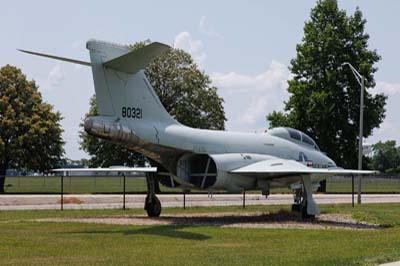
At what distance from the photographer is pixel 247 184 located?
2608 centimetres

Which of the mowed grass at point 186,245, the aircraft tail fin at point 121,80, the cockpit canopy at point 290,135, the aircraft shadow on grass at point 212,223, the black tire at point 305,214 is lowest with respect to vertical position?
the mowed grass at point 186,245

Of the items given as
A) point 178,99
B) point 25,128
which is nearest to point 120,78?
point 25,128

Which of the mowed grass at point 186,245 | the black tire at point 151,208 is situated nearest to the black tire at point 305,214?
the mowed grass at point 186,245

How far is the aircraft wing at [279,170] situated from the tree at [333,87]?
103ft

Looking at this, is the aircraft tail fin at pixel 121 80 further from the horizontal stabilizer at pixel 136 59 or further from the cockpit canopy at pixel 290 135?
the cockpit canopy at pixel 290 135

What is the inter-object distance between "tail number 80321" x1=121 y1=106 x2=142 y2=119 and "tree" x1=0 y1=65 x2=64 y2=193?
95.5 feet

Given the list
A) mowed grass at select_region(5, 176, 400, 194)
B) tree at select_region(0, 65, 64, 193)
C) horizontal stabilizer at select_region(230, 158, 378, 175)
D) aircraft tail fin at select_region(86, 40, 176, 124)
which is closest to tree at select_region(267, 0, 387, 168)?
mowed grass at select_region(5, 176, 400, 194)

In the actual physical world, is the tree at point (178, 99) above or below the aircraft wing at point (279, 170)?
above

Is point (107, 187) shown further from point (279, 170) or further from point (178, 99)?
Answer: point (279, 170)

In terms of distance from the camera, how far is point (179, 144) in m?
23.8

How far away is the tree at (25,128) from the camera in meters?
50.9

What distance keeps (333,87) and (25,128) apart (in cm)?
2368

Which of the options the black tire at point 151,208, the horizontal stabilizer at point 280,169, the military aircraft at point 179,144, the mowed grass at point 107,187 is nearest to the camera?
the military aircraft at point 179,144

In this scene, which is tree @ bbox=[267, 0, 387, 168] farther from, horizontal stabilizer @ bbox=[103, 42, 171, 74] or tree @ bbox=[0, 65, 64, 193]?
horizontal stabilizer @ bbox=[103, 42, 171, 74]
